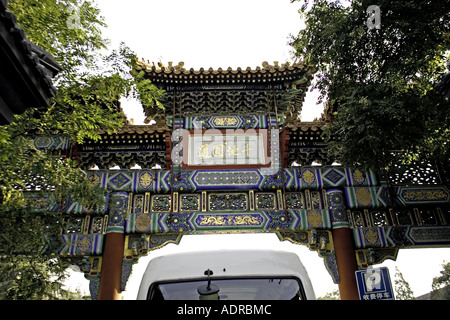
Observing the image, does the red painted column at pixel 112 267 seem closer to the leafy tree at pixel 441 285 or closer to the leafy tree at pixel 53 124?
the leafy tree at pixel 53 124

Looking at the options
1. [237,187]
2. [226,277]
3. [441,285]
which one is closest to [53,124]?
[226,277]

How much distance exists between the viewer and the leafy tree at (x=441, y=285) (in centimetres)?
2227

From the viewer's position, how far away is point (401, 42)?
5445 mm

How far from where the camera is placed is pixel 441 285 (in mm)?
23594

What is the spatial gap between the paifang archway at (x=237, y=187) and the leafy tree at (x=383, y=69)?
227 cm

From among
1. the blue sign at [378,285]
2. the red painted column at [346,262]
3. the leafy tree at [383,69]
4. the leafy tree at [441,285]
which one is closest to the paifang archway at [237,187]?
the red painted column at [346,262]

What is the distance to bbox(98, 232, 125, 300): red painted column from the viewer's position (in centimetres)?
746

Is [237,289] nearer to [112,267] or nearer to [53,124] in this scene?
[53,124]

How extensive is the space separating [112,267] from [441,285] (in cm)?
2407

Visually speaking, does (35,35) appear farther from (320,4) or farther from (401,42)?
(401,42)

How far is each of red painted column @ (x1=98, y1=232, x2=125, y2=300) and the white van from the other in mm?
5258

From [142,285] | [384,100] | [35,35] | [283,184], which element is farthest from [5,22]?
[283,184]

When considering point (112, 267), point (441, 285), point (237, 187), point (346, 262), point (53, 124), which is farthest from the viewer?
point (441, 285)
